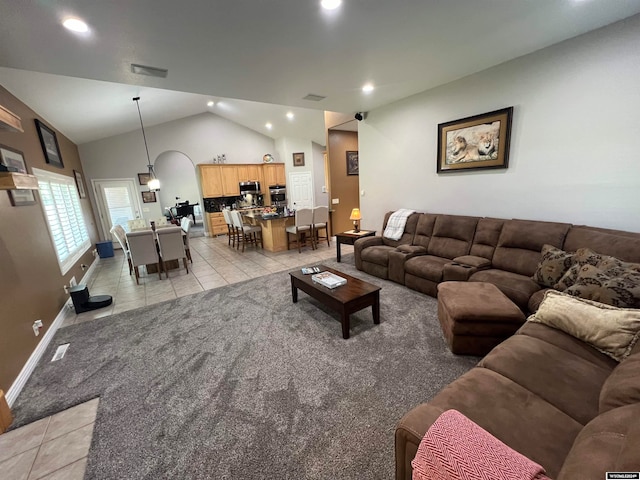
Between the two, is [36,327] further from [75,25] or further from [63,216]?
[75,25]

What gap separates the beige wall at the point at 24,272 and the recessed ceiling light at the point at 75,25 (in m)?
1.72

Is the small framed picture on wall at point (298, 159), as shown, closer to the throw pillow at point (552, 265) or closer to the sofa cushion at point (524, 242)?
the sofa cushion at point (524, 242)

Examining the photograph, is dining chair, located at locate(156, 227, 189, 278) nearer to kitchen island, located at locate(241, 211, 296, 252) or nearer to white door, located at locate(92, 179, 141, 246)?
kitchen island, located at locate(241, 211, 296, 252)

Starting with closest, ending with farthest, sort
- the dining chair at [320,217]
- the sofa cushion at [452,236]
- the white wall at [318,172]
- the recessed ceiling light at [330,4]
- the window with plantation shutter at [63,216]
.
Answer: the recessed ceiling light at [330,4]
the sofa cushion at [452,236]
the window with plantation shutter at [63,216]
the dining chair at [320,217]
the white wall at [318,172]

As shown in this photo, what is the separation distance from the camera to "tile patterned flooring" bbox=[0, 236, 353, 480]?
1521mm

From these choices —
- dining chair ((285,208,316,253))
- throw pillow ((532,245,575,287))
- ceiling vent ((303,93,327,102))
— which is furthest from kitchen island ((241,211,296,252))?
throw pillow ((532,245,575,287))

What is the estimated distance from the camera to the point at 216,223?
855 centimetres

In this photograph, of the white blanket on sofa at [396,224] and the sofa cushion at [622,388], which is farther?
the white blanket on sofa at [396,224]

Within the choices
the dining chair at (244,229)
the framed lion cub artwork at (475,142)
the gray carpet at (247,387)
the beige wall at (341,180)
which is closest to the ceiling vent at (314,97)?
the framed lion cub artwork at (475,142)

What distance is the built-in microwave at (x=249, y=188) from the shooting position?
28.8 feet

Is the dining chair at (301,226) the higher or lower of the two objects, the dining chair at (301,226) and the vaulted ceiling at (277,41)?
the lower

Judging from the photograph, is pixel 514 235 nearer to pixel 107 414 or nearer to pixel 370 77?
pixel 370 77

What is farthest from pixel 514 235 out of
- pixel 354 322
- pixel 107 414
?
pixel 107 414

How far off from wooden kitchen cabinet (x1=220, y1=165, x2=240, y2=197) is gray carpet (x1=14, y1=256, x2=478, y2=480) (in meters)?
5.99
